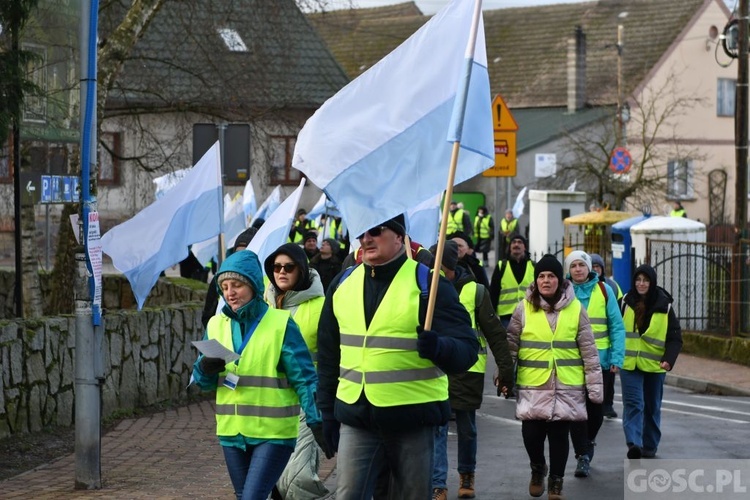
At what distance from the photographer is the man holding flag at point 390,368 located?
616 cm

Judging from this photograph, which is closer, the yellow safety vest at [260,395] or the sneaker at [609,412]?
the yellow safety vest at [260,395]

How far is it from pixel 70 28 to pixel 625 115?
3094 cm

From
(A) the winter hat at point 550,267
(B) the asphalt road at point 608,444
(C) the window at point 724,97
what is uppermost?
(C) the window at point 724,97

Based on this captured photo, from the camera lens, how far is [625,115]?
4181cm

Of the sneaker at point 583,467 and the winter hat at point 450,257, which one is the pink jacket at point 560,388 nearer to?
the winter hat at point 450,257

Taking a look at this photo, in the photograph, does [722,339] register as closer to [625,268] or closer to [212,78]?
[625,268]

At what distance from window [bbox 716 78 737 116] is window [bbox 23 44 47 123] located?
42.8m

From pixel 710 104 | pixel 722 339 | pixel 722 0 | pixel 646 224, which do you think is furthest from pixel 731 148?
pixel 722 339

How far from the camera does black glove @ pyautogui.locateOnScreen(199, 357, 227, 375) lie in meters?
6.56

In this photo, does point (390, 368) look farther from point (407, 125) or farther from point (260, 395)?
point (407, 125)

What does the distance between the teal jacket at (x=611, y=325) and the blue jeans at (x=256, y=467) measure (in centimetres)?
458

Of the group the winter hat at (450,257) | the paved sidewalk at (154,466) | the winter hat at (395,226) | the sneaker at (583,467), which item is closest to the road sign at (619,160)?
the paved sidewalk at (154,466)

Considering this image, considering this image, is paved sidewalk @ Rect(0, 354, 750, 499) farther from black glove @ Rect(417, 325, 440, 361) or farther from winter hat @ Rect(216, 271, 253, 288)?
black glove @ Rect(417, 325, 440, 361)

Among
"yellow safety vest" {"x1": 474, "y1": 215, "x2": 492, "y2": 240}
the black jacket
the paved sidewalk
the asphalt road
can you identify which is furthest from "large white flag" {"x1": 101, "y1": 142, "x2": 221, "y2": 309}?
"yellow safety vest" {"x1": 474, "y1": 215, "x2": 492, "y2": 240}
